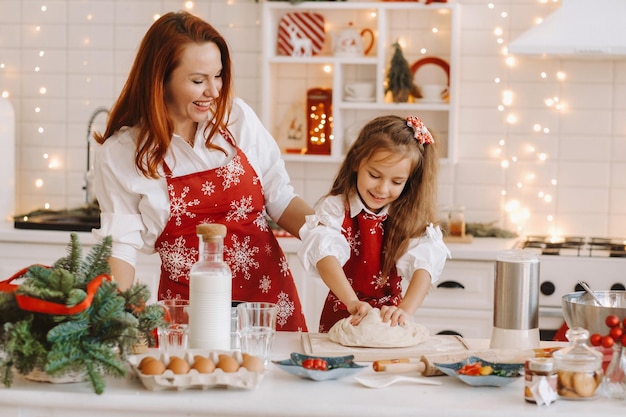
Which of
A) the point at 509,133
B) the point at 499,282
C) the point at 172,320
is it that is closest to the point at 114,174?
the point at 172,320

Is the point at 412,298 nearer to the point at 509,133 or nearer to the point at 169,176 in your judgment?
the point at 169,176

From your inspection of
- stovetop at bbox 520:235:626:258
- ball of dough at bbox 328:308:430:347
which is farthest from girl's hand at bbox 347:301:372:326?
stovetop at bbox 520:235:626:258

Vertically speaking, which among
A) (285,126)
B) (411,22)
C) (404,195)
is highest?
(411,22)

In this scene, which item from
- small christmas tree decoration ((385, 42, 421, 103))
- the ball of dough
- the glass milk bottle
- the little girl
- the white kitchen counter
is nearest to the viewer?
the white kitchen counter

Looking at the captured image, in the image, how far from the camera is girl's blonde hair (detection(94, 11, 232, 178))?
2.30 m

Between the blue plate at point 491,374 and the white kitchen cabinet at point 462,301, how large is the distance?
1742 mm

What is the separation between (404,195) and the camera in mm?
2408

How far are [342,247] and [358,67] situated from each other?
1.86m

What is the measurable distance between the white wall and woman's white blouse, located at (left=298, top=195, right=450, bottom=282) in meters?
1.76

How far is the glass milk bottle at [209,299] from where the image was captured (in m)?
1.80

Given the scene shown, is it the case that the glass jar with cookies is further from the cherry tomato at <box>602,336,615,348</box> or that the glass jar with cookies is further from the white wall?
the white wall

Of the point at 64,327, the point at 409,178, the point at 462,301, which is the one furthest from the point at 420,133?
the point at 462,301

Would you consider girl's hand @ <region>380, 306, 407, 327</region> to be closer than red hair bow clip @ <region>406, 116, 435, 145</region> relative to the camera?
Yes

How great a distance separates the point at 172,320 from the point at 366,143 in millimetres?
721
